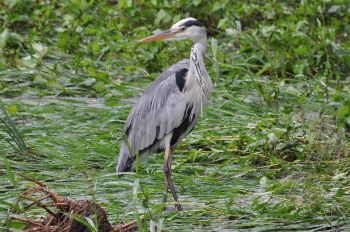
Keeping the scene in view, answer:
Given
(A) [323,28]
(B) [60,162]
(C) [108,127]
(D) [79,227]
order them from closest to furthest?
1. (D) [79,227]
2. (B) [60,162]
3. (C) [108,127]
4. (A) [323,28]

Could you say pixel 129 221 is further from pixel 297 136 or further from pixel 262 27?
pixel 262 27

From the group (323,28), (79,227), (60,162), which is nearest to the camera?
(79,227)

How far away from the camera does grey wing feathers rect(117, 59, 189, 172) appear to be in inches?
242

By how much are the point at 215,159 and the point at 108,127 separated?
0.99 meters

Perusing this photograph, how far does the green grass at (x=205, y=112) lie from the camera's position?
5.29 m

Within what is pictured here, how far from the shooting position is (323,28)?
343 inches

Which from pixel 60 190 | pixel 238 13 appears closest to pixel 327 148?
pixel 60 190

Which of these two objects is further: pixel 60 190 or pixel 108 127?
pixel 108 127

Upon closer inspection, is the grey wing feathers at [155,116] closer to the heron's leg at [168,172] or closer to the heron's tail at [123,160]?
the heron's tail at [123,160]

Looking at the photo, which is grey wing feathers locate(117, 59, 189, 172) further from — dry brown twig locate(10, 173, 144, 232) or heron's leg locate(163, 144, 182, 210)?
dry brown twig locate(10, 173, 144, 232)

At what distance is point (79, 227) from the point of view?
189 inches

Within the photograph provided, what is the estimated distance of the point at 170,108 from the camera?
617 centimetres

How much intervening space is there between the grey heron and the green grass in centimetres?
15

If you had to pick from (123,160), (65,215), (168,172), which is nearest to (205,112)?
(123,160)
